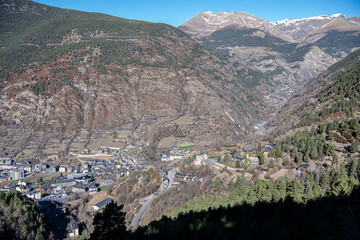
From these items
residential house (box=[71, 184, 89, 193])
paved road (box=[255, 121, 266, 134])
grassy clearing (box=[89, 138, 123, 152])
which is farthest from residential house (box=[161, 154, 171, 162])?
paved road (box=[255, 121, 266, 134])

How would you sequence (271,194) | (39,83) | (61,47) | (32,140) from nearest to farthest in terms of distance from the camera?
(271,194) < (32,140) < (39,83) < (61,47)

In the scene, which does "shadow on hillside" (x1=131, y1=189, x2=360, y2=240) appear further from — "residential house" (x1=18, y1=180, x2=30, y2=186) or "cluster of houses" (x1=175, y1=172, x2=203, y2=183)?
"residential house" (x1=18, y1=180, x2=30, y2=186)

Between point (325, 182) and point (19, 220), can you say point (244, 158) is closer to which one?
point (325, 182)

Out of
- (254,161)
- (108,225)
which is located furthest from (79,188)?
(108,225)

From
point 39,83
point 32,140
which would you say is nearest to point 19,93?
point 39,83

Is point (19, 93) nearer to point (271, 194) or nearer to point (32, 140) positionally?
point (32, 140)
